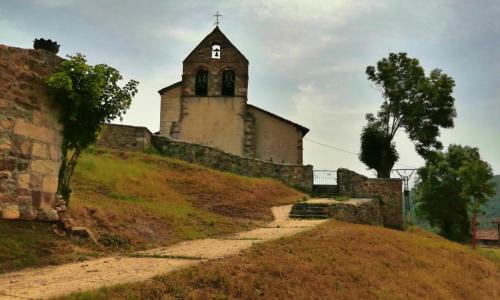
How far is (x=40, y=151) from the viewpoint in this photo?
27.1ft

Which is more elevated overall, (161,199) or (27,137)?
(27,137)

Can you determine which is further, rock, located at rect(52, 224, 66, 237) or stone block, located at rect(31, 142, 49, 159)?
rock, located at rect(52, 224, 66, 237)

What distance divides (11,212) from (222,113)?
24948 millimetres

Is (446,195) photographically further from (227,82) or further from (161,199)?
(161,199)

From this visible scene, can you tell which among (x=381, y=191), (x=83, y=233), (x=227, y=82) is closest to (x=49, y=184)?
(x=83, y=233)

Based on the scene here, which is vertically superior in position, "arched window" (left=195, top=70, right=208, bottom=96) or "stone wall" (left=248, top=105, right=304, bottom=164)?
"arched window" (left=195, top=70, right=208, bottom=96)

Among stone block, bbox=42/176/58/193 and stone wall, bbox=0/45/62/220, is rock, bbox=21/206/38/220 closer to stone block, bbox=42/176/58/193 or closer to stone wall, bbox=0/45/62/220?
stone wall, bbox=0/45/62/220

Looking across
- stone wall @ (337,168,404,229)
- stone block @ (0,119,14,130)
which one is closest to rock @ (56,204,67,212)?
stone block @ (0,119,14,130)

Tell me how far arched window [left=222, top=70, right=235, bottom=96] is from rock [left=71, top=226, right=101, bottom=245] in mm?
24316

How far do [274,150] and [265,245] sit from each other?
2209cm

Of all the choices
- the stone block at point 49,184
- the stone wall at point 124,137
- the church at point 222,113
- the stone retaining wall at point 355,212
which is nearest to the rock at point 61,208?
the stone block at point 49,184

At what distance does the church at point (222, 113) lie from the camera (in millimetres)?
31484

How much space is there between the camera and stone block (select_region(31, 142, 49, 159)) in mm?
8125

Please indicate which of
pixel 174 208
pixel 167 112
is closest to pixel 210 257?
pixel 174 208
